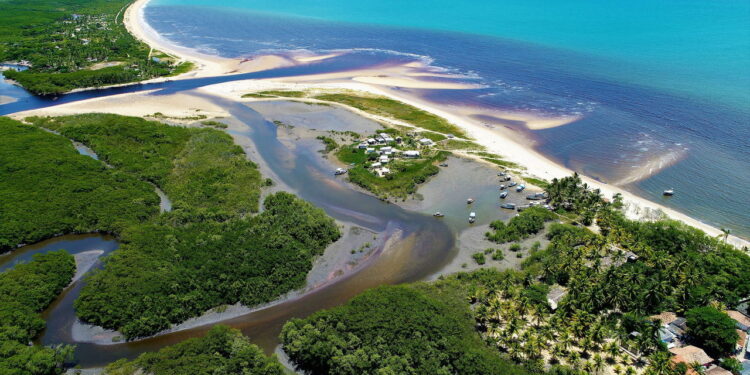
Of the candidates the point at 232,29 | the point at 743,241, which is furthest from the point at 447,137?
the point at 232,29

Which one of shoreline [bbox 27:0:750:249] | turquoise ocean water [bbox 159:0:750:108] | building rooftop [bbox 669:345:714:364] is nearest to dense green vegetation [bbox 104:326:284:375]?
building rooftop [bbox 669:345:714:364]

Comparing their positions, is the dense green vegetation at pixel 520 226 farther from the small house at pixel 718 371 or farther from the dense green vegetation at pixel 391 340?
the small house at pixel 718 371

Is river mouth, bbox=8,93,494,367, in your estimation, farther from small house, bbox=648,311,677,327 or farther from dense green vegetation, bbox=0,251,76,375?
small house, bbox=648,311,677,327

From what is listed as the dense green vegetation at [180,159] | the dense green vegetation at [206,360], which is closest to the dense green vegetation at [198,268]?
the dense green vegetation at [206,360]

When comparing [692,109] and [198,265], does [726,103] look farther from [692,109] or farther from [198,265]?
[198,265]

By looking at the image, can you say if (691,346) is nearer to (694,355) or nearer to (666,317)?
(694,355)
